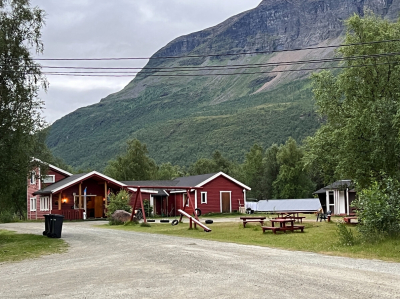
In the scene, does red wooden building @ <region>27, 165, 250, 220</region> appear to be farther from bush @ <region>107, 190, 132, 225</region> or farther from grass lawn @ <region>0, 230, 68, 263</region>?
grass lawn @ <region>0, 230, 68, 263</region>

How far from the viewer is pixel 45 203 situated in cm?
4362

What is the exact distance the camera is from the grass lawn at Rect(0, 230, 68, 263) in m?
15.3

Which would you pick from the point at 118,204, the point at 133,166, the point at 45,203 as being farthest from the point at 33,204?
the point at 133,166

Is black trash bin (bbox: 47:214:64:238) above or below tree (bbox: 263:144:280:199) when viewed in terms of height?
below

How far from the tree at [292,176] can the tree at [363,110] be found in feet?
136

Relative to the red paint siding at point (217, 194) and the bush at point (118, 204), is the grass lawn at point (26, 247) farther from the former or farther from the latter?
the red paint siding at point (217, 194)

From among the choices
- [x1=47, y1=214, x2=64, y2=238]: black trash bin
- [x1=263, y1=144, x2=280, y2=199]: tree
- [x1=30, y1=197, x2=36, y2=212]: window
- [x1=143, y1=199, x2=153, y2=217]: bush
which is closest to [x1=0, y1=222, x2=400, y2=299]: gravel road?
[x1=47, y1=214, x2=64, y2=238]: black trash bin

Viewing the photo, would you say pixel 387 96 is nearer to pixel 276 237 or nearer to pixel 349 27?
→ pixel 349 27

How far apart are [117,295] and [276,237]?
11.8 m

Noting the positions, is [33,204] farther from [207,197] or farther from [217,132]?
[217,132]

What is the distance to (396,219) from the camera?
15.0m

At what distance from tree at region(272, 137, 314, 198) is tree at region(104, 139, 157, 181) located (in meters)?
18.1

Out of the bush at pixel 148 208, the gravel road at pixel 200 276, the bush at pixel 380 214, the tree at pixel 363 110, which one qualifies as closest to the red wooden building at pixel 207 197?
the bush at pixel 148 208

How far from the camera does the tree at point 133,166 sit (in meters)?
68.1
